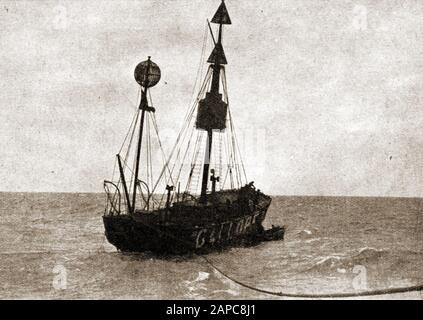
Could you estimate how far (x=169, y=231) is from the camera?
81.3 ft

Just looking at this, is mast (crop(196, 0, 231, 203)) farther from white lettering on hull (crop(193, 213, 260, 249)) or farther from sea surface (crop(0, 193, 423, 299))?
sea surface (crop(0, 193, 423, 299))

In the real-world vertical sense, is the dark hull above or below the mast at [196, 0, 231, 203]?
below

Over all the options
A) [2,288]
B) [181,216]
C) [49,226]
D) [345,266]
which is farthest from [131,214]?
[49,226]

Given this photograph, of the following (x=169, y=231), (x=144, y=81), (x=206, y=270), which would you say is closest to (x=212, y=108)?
(x=144, y=81)

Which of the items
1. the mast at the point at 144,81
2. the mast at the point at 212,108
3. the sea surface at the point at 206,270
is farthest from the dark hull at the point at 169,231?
the mast at the point at 212,108

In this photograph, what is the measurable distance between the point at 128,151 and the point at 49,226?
90.7ft

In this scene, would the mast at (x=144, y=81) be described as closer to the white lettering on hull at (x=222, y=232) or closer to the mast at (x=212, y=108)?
the white lettering on hull at (x=222, y=232)

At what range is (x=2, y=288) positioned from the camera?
68.7 feet

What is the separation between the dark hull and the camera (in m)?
24.8

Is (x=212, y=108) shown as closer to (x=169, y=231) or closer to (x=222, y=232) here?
(x=222, y=232)

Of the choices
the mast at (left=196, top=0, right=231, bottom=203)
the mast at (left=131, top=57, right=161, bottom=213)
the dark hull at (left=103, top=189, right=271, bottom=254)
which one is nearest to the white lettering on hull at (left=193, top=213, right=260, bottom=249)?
the dark hull at (left=103, top=189, right=271, bottom=254)

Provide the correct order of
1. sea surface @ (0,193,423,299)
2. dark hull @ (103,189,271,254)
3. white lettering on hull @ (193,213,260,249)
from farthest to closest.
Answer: white lettering on hull @ (193,213,260,249), dark hull @ (103,189,271,254), sea surface @ (0,193,423,299)

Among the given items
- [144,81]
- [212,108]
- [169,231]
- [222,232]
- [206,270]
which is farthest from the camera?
[212,108]

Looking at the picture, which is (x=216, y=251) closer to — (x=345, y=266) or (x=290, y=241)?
(x=345, y=266)
